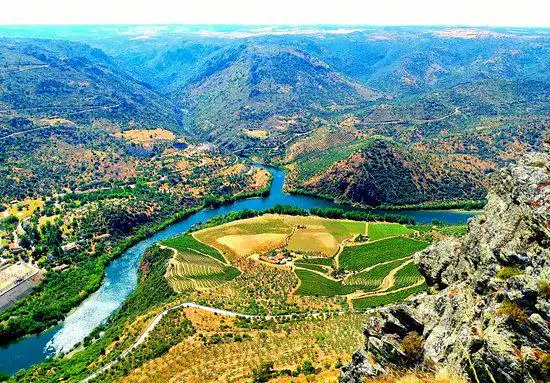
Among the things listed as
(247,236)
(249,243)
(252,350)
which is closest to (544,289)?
(252,350)

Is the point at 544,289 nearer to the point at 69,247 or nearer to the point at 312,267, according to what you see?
the point at 312,267

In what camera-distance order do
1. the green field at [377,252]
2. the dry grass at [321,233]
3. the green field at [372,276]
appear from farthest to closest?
1. the dry grass at [321,233]
2. the green field at [377,252]
3. the green field at [372,276]

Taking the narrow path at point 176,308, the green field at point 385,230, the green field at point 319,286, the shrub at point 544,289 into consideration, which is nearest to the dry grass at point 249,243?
the green field at point 319,286

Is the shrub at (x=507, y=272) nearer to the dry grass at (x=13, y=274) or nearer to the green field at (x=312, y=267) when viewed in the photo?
the green field at (x=312, y=267)

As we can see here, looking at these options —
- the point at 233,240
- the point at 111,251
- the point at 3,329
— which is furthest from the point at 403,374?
the point at 111,251

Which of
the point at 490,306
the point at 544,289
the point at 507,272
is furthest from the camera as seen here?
the point at 507,272

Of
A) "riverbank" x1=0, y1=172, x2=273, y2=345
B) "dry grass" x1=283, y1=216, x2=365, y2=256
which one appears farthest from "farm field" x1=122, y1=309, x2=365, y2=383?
"dry grass" x1=283, y1=216, x2=365, y2=256
